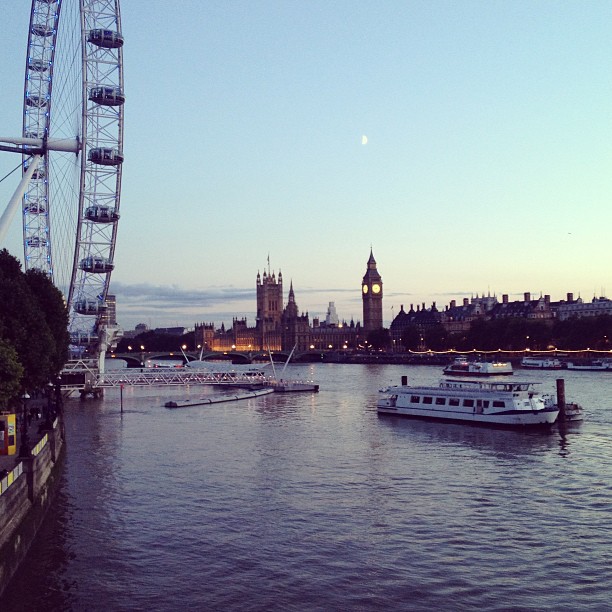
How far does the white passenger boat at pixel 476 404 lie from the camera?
1529 inches

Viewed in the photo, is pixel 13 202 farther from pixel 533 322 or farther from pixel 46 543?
pixel 533 322

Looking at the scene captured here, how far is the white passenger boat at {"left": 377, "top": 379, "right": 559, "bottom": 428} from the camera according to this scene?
1529 inches

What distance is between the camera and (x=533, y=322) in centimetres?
12481

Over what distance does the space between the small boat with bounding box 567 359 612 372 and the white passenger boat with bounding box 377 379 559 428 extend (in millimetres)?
46169

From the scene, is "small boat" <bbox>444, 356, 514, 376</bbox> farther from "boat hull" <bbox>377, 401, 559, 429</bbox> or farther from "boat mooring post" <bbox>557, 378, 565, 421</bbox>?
"boat mooring post" <bbox>557, 378, 565, 421</bbox>

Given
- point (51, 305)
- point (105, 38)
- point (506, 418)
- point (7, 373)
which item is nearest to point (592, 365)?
point (506, 418)

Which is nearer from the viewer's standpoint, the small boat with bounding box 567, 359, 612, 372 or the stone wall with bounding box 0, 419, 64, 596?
the stone wall with bounding box 0, 419, 64, 596

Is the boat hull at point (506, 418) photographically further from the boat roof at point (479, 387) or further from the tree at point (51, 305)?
the tree at point (51, 305)

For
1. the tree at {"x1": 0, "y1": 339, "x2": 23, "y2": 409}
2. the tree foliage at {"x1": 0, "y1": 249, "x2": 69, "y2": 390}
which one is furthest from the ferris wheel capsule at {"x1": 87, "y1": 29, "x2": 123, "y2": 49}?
the tree at {"x1": 0, "y1": 339, "x2": 23, "y2": 409}

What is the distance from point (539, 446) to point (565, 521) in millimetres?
13438

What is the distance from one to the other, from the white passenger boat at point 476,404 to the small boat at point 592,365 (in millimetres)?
46169

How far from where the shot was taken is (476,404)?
41.2 metres

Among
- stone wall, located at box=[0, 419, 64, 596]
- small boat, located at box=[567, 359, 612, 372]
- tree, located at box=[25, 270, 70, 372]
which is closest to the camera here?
stone wall, located at box=[0, 419, 64, 596]

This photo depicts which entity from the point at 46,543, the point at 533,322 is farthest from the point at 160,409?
the point at 533,322
